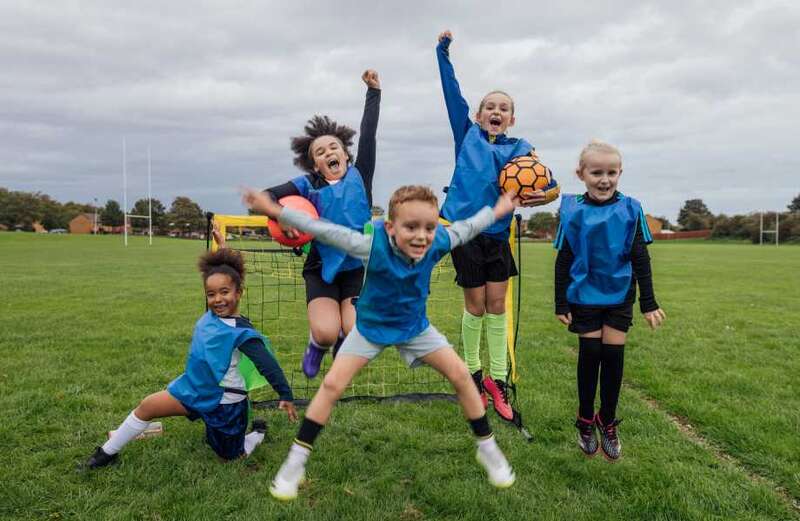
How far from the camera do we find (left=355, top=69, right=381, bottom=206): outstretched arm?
544 centimetres

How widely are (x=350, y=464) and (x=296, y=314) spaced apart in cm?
791

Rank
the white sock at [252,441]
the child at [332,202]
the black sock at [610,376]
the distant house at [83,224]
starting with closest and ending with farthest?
the black sock at [610,376] → the white sock at [252,441] → the child at [332,202] → the distant house at [83,224]

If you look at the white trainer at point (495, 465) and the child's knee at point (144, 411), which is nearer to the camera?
the white trainer at point (495, 465)

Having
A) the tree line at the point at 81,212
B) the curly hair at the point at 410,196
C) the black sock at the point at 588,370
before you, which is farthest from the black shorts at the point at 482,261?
the tree line at the point at 81,212

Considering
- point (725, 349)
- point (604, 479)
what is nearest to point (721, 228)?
point (725, 349)

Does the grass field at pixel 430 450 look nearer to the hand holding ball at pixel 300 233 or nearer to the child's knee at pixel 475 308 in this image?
the child's knee at pixel 475 308

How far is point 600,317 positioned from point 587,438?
0.97 m

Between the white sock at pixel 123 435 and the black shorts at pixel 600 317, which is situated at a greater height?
the black shorts at pixel 600 317

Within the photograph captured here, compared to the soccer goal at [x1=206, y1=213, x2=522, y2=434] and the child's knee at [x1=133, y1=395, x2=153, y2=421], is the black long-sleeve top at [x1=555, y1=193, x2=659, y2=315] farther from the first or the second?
the child's knee at [x1=133, y1=395, x2=153, y2=421]

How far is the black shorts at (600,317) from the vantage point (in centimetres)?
446

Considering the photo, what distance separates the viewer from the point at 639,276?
4.41 m

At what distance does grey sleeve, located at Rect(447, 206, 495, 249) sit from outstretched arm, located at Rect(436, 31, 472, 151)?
5.14 ft

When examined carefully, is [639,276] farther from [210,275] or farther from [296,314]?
[296,314]

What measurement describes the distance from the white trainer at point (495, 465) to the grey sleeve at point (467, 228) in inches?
52.5
